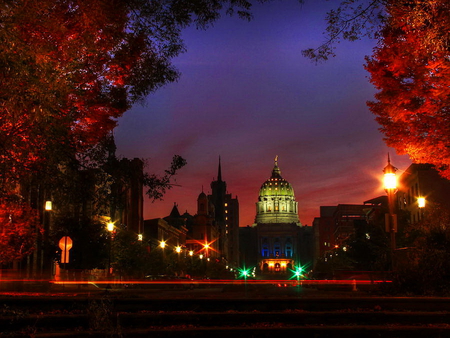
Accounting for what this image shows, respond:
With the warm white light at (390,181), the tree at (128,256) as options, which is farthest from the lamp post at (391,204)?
the tree at (128,256)

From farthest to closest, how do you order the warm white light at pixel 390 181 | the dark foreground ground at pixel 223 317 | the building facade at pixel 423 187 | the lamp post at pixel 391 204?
the building facade at pixel 423 187, the warm white light at pixel 390 181, the lamp post at pixel 391 204, the dark foreground ground at pixel 223 317

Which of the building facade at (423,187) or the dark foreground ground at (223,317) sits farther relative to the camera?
the building facade at (423,187)

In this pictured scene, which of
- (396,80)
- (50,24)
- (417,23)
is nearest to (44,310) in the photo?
(50,24)

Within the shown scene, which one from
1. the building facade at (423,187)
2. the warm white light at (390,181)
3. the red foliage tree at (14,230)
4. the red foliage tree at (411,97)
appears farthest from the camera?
the building facade at (423,187)

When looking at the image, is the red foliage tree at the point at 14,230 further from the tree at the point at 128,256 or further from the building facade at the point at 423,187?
the building facade at the point at 423,187

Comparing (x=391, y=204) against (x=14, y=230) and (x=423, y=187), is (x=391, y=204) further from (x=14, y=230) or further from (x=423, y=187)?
(x=423, y=187)

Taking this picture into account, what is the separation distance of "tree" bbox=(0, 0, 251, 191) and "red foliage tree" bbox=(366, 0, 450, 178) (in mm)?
6526

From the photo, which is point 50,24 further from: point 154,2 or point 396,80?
point 396,80

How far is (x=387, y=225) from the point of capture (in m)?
18.2

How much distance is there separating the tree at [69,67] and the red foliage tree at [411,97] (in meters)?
6.53

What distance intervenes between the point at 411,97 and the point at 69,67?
12.4 meters

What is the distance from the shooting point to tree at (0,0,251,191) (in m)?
10.7

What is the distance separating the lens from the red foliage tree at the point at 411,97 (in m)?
16.8

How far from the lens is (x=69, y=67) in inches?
499
